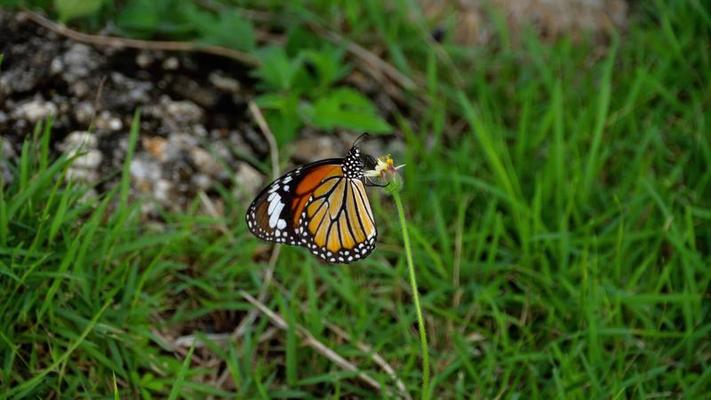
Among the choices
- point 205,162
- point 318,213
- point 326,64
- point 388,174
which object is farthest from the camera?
point 326,64

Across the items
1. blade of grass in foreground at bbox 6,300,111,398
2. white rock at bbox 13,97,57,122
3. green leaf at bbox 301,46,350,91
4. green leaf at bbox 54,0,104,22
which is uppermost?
green leaf at bbox 54,0,104,22

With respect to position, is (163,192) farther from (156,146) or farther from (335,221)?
(335,221)

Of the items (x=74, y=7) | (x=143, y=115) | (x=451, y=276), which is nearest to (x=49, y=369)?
(x=143, y=115)

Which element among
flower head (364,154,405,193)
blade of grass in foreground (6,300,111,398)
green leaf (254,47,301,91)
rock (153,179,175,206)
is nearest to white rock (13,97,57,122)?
rock (153,179,175,206)

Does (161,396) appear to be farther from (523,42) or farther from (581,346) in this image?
(523,42)

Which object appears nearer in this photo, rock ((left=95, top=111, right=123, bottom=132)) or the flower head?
the flower head

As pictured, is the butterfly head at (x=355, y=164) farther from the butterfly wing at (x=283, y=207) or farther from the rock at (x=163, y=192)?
the rock at (x=163, y=192)

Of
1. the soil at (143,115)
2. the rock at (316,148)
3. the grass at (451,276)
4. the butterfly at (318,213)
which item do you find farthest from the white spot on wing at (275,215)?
the rock at (316,148)

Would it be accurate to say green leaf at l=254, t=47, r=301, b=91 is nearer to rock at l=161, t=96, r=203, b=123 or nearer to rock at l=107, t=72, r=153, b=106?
rock at l=161, t=96, r=203, b=123
